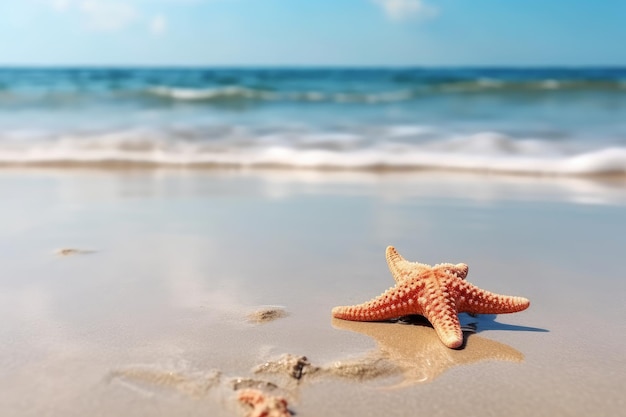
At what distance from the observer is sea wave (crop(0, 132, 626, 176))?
774cm

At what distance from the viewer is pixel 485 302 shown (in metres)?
2.86

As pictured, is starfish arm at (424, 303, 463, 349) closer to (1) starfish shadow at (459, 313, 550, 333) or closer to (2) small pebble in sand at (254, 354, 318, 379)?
(1) starfish shadow at (459, 313, 550, 333)

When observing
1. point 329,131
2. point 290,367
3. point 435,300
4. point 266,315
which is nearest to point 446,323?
point 435,300

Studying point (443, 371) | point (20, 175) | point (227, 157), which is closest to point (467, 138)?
point (227, 157)

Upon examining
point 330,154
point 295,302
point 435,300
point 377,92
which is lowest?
point 295,302

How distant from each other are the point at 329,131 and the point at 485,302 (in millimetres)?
8576

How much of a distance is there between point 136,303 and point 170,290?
23cm

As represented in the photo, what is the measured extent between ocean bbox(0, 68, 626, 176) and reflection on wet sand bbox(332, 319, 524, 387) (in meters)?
5.04

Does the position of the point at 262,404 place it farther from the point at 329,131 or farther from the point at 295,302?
the point at 329,131

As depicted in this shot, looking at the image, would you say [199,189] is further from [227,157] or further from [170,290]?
[170,290]

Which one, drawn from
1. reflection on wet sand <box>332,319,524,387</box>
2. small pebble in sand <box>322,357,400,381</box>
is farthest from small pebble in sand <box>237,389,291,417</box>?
reflection on wet sand <box>332,319,524,387</box>

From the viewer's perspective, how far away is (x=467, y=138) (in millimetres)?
9844

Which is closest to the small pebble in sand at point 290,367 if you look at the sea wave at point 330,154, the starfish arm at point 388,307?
the starfish arm at point 388,307

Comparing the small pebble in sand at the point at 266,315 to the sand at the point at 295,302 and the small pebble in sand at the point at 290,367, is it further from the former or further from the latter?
the small pebble in sand at the point at 290,367
